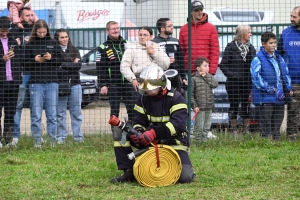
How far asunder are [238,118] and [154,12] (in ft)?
7.45

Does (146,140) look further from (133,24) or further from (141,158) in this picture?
(133,24)

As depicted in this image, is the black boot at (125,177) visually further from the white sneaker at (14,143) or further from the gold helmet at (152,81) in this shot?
the white sneaker at (14,143)

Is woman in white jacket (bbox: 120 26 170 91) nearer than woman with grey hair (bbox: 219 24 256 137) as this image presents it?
Yes

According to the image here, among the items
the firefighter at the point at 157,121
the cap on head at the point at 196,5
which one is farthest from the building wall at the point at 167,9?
the firefighter at the point at 157,121

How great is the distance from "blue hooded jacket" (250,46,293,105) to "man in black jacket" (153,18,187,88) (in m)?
1.15

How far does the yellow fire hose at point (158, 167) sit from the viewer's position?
7914mm

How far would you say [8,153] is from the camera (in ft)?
34.2

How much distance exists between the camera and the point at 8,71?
10.7 m

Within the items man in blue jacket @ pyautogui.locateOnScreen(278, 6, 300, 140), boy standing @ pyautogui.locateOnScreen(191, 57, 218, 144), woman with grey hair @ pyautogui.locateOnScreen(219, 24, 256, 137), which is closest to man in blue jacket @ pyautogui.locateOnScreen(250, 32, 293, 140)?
man in blue jacket @ pyautogui.locateOnScreen(278, 6, 300, 140)

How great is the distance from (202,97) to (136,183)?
3158 millimetres

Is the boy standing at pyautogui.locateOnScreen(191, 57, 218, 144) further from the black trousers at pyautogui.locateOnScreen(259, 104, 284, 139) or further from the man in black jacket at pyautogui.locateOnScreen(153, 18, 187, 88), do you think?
the black trousers at pyautogui.locateOnScreen(259, 104, 284, 139)

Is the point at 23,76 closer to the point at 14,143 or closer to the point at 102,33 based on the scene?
the point at 14,143

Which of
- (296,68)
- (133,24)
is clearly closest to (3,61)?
(133,24)

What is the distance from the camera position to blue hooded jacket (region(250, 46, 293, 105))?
1116 centimetres
